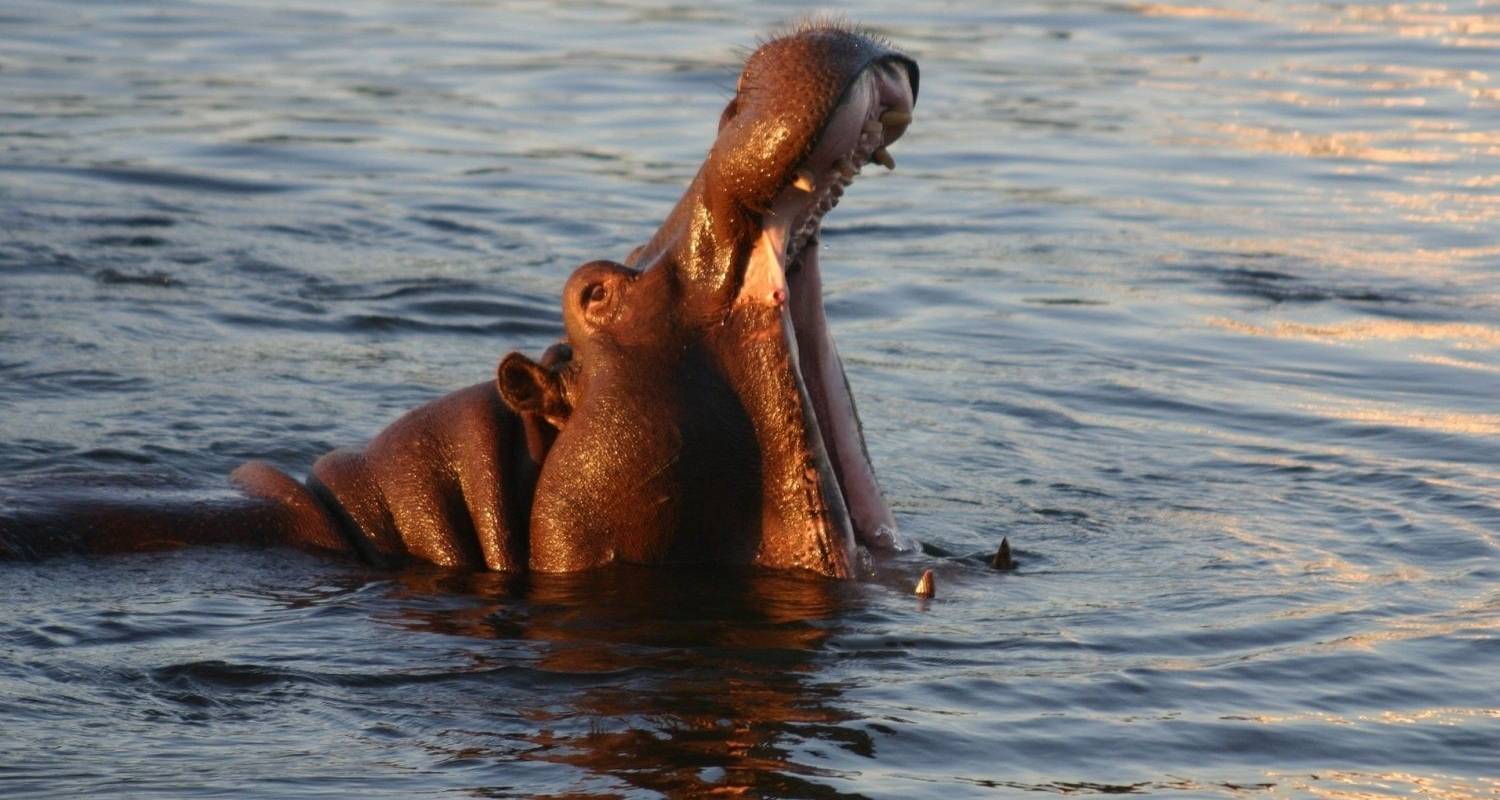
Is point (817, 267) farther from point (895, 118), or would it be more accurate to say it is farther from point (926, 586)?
point (926, 586)

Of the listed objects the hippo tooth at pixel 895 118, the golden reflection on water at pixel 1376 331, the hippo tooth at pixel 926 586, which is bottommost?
the hippo tooth at pixel 926 586

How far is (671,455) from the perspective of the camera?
272 inches

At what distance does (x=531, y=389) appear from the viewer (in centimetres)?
714

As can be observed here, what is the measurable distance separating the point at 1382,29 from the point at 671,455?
18024 millimetres

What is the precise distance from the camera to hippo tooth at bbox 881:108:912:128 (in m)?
6.67

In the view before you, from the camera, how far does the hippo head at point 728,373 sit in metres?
6.62

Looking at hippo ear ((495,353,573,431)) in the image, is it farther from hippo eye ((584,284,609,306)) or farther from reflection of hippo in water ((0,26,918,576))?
hippo eye ((584,284,609,306))

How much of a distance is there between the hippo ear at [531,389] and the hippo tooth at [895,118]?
125cm

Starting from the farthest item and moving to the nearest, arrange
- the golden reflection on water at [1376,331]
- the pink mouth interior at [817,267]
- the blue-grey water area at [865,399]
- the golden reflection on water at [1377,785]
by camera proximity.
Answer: the golden reflection on water at [1376,331] → the pink mouth interior at [817,267] → the blue-grey water area at [865,399] → the golden reflection on water at [1377,785]

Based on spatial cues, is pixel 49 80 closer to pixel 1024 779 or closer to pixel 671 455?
pixel 671 455

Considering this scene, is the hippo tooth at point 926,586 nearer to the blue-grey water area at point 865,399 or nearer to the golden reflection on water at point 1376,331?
the blue-grey water area at point 865,399

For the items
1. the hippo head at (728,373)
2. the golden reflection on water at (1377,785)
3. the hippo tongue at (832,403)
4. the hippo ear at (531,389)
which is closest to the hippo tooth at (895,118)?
the hippo head at (728,373)

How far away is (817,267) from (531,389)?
3.01ft

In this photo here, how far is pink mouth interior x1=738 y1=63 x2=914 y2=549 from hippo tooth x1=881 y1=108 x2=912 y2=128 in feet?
0.04
